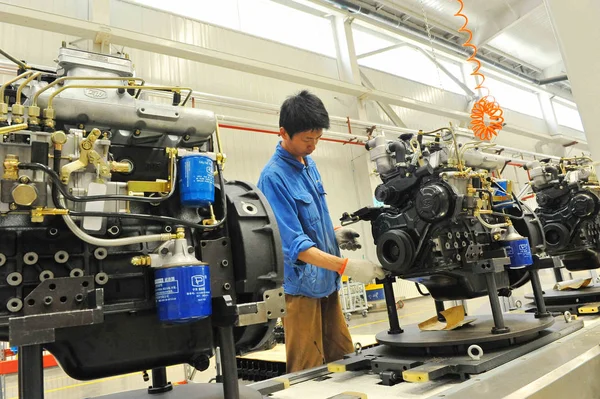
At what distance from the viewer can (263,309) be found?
1.00 meters

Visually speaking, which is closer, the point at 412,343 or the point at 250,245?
the point at 250,245

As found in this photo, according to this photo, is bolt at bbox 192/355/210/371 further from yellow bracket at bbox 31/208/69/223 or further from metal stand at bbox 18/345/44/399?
yellow bracket at bbox 31/208/69/223

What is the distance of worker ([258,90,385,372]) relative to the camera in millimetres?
1679

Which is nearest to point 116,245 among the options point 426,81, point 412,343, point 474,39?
point 412,343

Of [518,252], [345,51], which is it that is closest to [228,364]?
[518,252]

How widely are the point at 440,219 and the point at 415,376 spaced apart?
607 millimetres

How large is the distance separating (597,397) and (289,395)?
3.10 feet

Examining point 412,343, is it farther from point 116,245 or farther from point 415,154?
point 116,245

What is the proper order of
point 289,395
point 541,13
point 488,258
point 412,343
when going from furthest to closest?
1. point 541,13
2. point 488,258
3. point 412,343
4. point 289,395

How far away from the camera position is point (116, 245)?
0.90m

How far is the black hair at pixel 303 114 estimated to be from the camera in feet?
5.84

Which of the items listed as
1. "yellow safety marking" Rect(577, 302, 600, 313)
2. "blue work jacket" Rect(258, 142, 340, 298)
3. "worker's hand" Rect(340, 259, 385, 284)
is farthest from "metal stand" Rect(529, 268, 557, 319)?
"blue work jacket" Rect(258, 142, 340, 298)

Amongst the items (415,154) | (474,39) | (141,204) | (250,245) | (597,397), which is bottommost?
(597,397)

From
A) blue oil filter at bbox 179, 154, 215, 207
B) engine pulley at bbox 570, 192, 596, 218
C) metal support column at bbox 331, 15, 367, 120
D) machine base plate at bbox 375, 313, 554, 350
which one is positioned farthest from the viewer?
metal support column at bbox 331, 15, 367, 120
